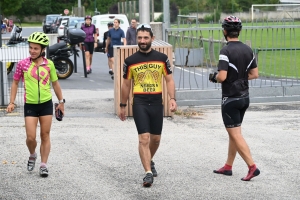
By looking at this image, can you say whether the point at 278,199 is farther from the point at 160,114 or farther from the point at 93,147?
the point at 93,147

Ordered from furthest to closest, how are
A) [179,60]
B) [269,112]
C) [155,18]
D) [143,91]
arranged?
[155,18] < [179,60] < [269,112] < [143,91]

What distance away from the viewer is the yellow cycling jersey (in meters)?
8.15

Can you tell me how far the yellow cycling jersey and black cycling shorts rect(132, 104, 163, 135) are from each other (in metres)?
0.18

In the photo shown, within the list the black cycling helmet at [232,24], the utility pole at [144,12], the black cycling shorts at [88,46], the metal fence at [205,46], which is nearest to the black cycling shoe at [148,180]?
the black cycling helmet at [232,24]

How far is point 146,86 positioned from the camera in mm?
8195

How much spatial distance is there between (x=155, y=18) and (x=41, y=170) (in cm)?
1165

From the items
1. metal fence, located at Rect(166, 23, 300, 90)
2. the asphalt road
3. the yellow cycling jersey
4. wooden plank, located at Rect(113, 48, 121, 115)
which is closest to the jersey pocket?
the yellow cycling jersey

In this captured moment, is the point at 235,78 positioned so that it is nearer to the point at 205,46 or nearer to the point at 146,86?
the point at 146,86

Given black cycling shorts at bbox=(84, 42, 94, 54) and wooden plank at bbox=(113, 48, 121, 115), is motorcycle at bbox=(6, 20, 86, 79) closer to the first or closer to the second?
black cycling shorts at bbox=(84, 42, 94, 54)

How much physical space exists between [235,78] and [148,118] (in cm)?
110

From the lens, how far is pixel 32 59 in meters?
8.60

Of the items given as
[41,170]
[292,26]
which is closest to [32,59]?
[41,170]

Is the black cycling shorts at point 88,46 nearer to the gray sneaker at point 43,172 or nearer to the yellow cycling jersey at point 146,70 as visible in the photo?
the gray sneaker at point 43,172

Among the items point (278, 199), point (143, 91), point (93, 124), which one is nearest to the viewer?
point (278, 199)
